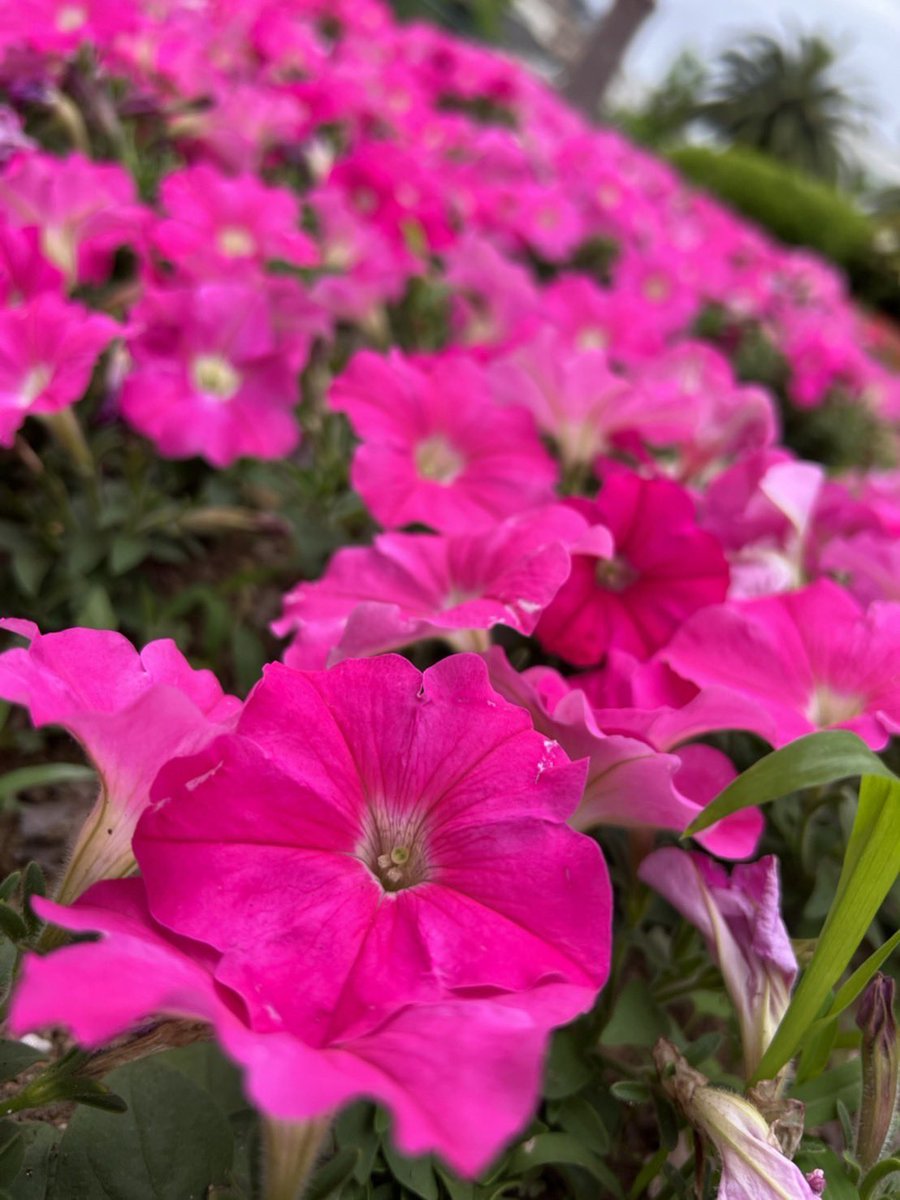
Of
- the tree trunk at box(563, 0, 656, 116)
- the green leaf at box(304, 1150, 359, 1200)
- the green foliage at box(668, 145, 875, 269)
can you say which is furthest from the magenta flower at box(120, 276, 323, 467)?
the green foliage at box(668, 145, 875, 269)

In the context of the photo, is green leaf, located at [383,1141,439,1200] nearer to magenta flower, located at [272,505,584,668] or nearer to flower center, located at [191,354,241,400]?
magenta flower, located at [272,505,584,668]

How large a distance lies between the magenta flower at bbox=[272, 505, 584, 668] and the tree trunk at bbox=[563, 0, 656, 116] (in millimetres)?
5972

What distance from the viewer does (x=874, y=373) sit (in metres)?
3.37

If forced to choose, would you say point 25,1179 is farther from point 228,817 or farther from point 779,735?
point 779,735

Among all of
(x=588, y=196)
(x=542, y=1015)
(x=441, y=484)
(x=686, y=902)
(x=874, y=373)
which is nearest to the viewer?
(x=542, y=1015)

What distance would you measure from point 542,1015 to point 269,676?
0.24 metres

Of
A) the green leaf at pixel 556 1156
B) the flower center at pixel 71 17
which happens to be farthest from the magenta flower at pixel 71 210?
the green leaf at pixel 556 1156

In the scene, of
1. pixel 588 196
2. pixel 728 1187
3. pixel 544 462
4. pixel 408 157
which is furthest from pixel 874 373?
pixel 728 1187

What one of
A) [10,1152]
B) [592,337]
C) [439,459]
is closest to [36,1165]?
[10,1152]

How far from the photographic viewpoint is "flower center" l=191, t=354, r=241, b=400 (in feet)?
3.97

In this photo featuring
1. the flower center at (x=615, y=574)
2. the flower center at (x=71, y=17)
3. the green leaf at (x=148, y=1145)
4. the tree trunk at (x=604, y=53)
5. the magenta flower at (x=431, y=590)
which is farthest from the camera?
the tree trunk at (x=604, y=53)

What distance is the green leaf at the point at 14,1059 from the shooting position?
651mm

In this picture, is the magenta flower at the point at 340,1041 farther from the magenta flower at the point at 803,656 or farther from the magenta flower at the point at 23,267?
the magenta flower at the point at 23,267

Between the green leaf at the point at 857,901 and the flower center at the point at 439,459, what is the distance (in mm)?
616
